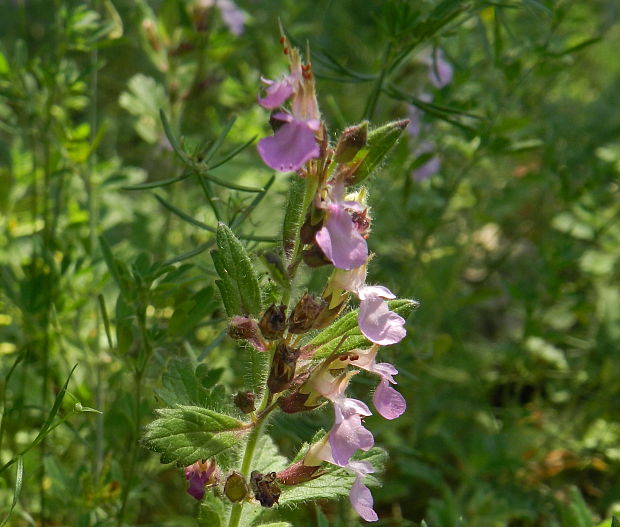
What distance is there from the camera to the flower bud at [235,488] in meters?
1.10

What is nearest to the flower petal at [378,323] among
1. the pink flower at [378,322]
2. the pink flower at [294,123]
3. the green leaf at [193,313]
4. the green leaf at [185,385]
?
the pink flower at [378,322]

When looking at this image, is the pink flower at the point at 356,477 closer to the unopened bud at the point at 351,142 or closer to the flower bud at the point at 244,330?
the flower bud at the point at 244,330

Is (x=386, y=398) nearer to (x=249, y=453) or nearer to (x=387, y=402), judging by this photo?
(x=387, y=402)

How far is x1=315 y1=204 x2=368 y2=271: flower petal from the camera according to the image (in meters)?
0.94

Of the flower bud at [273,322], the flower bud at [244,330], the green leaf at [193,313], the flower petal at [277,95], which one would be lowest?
the green leaf at [193,313]

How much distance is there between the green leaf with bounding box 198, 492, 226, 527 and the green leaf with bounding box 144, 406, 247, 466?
9 cm

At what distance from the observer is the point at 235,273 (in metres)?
1.10

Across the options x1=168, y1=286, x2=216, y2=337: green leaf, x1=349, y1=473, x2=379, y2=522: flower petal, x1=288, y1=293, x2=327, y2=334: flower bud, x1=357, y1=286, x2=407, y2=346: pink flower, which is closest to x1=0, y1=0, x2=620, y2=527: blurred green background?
x1=168, y1=286, x2=216, y2=337: green leaf

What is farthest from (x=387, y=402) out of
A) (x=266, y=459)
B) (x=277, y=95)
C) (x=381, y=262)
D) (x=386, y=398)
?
(x=381, y=262)

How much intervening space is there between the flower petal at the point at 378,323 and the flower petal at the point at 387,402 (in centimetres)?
8

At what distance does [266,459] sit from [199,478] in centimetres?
15

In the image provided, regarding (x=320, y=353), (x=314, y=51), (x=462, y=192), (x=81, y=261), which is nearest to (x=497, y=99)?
(x=462, y=192)

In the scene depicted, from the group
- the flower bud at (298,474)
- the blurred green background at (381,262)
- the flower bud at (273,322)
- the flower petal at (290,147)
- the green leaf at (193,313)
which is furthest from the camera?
the blurred green background at (381,262)

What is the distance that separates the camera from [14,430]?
1.67 metres
